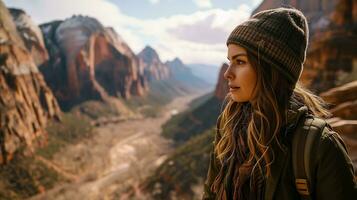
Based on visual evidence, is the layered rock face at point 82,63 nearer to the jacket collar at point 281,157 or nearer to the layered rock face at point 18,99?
the layered rock face at point 18,99

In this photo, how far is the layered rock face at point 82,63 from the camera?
10694 centimetres

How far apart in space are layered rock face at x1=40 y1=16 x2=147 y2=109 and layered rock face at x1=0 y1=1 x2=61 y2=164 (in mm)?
25306

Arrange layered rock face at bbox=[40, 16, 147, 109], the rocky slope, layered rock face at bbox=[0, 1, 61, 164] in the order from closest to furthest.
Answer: the rocky slope
layered rock face at bbox=[0, 1, 61, 164]
layered rock face at bbox=[40, 16, 147, 109]

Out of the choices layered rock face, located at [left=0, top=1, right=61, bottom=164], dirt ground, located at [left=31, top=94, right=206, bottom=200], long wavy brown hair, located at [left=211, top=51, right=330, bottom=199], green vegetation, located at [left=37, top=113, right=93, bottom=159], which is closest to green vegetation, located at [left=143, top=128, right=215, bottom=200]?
dirt ground, located at [left=31, top=94, right=206, bottom=200]

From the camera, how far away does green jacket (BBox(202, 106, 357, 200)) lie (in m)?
2.55

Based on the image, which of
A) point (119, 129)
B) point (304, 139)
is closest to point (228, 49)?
point (304, 139)

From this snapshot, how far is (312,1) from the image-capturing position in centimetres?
7975

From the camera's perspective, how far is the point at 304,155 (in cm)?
262

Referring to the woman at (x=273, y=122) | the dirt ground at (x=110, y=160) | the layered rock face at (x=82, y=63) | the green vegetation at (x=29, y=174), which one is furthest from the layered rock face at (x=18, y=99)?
the woman at (x=273, y=122)

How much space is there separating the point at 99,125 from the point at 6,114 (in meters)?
43.0

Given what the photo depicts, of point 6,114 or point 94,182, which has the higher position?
point 6,114

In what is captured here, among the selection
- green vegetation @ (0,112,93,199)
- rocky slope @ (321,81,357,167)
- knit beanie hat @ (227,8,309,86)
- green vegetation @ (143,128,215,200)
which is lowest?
green vegetation @ (0,112,93,199)

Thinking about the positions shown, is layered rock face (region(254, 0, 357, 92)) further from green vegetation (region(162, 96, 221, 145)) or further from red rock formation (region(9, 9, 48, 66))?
red rock formation (region(9, 9, 48, 66))

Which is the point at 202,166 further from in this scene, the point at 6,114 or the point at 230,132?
the point at 230,132
